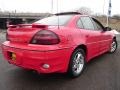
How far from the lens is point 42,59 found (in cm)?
423

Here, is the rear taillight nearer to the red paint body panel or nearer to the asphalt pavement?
the red paint body panel

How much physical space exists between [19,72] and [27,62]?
1259mm

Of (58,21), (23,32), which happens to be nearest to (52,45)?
(23,32)

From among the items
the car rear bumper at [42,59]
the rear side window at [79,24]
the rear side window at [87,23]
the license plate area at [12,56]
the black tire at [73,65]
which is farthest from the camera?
the rear side window at [87,23]

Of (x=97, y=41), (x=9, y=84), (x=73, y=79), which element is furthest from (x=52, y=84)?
(x=97, y=41)

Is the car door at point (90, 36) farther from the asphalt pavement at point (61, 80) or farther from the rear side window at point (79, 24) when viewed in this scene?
the asphalt pavement at point (61, 80)

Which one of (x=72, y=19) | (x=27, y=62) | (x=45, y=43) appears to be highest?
(x=72, y=19)

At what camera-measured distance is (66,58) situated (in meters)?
4.61

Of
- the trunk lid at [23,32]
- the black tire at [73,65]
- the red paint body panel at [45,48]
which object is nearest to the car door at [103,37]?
the red paint body panel at [45,48]

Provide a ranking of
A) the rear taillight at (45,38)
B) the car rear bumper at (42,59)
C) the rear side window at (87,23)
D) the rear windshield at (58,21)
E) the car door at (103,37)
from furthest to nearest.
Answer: the car door at (103,37)
the rear side window at (87,23)
the rear windshield at (58,21)
the rear taillight at (45,38)
the car rear bumper at (42,59)

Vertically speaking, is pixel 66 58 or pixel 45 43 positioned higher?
pixel 45 43

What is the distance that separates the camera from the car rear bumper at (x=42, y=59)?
425 cm

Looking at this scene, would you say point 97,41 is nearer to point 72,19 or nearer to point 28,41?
point 72,19

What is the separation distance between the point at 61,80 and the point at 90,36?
143cm
